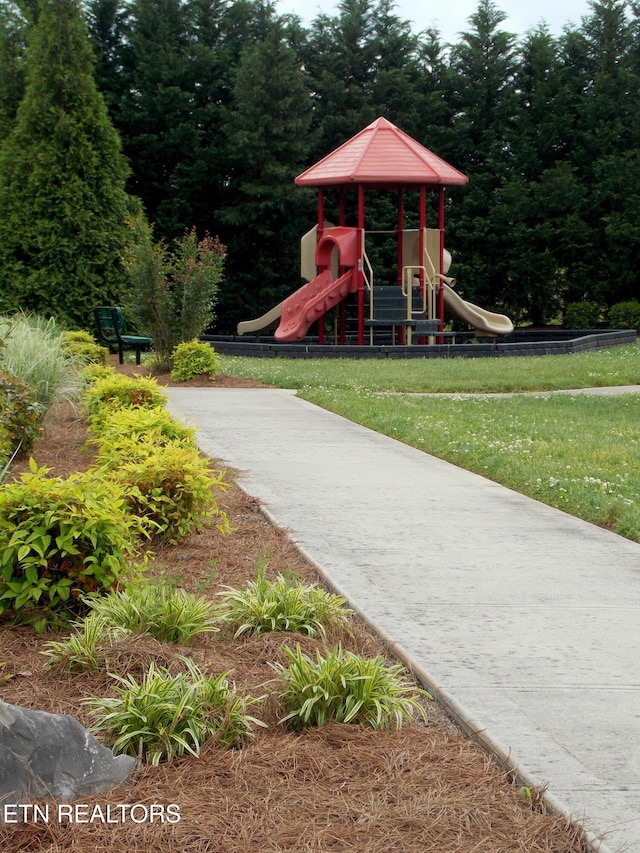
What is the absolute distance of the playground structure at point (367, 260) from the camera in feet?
73.6

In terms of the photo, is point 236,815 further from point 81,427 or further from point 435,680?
point 81,427

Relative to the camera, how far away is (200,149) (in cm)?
2936

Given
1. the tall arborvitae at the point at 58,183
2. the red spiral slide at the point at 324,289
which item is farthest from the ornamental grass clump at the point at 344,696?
the tall arborvitae at the point at 58,183

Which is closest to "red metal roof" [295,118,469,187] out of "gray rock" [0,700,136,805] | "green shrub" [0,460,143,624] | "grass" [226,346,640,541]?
"grass" [226,346,640,541]

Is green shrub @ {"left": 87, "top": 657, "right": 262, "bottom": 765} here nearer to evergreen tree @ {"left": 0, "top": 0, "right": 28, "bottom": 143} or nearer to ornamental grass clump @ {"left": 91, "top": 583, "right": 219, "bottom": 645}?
ornamental grass clump @ {"left": 91, "top": 583, "right": 219, "bottom": 645}

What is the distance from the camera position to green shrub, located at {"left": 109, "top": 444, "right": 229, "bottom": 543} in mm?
5445

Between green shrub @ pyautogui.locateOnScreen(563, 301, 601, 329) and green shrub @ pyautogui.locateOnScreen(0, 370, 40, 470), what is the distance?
23941mm

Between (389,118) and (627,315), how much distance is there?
9007 mm

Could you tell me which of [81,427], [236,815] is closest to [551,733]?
[236,815]

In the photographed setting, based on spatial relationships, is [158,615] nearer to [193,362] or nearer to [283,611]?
[283,611]

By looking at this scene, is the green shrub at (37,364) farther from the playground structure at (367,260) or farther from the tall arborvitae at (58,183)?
the tall arborvitae at (58,183)

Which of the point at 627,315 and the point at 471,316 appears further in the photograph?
the point at 627,315

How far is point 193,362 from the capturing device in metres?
15.0

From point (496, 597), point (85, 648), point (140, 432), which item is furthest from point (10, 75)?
point (85, 648)
